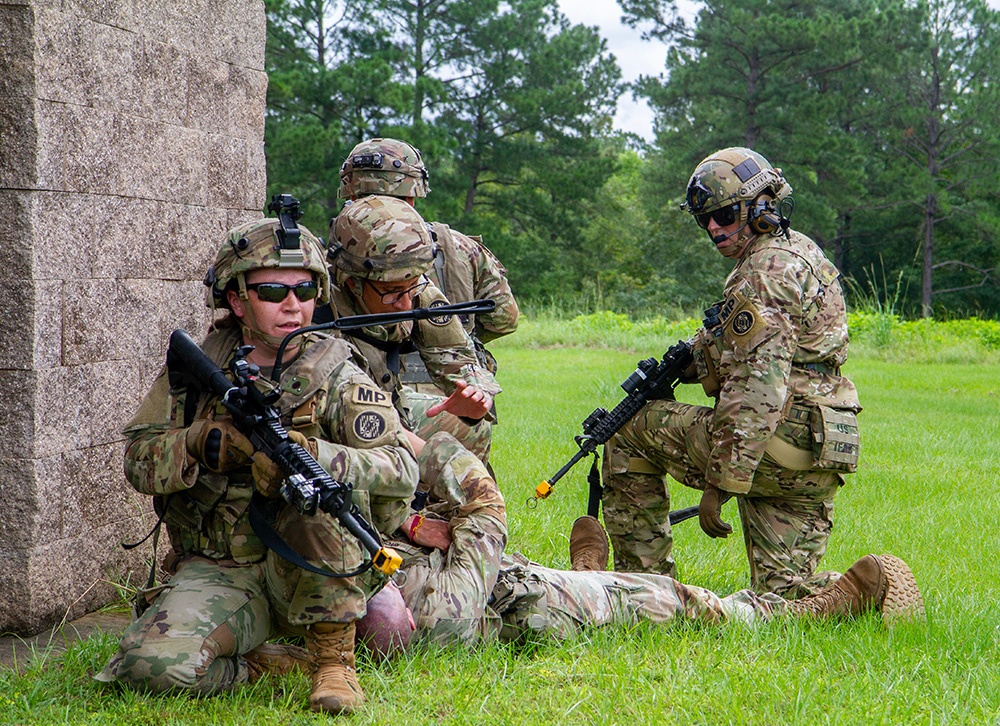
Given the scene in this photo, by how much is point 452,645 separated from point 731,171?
2600 millimetres

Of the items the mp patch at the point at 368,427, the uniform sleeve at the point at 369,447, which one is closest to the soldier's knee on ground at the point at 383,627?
the uniform sleeve at the point at 369,447

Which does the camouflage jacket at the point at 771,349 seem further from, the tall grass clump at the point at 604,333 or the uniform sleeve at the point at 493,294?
the tall grass clump at the point at 604,333

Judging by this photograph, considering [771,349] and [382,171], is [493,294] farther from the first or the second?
[771,349]

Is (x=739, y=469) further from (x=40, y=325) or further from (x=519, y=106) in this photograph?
(x=519, y=106)

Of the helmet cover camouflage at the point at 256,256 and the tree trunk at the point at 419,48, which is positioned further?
the tree trunk at the point at 419,48

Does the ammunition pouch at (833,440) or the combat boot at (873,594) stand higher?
the ammunition pouch at (833,440)

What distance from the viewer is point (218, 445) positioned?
349 centimetres

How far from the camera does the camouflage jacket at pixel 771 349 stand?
4.80 meters

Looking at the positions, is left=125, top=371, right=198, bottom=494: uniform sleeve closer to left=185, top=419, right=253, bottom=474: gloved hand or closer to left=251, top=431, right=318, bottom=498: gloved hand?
left=185, top=419, right=253, bottom=474: gloved hand

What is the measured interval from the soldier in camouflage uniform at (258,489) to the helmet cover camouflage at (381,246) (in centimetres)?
59

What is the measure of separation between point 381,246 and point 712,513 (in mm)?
1932

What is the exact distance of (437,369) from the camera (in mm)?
5289

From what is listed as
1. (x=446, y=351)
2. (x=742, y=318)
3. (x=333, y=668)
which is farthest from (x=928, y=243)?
(x=333, y=668)

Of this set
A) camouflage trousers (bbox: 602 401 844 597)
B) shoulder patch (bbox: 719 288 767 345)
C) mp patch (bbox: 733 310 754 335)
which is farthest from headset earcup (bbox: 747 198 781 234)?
camouflage trousers (bbox: 602 401 844 597)
